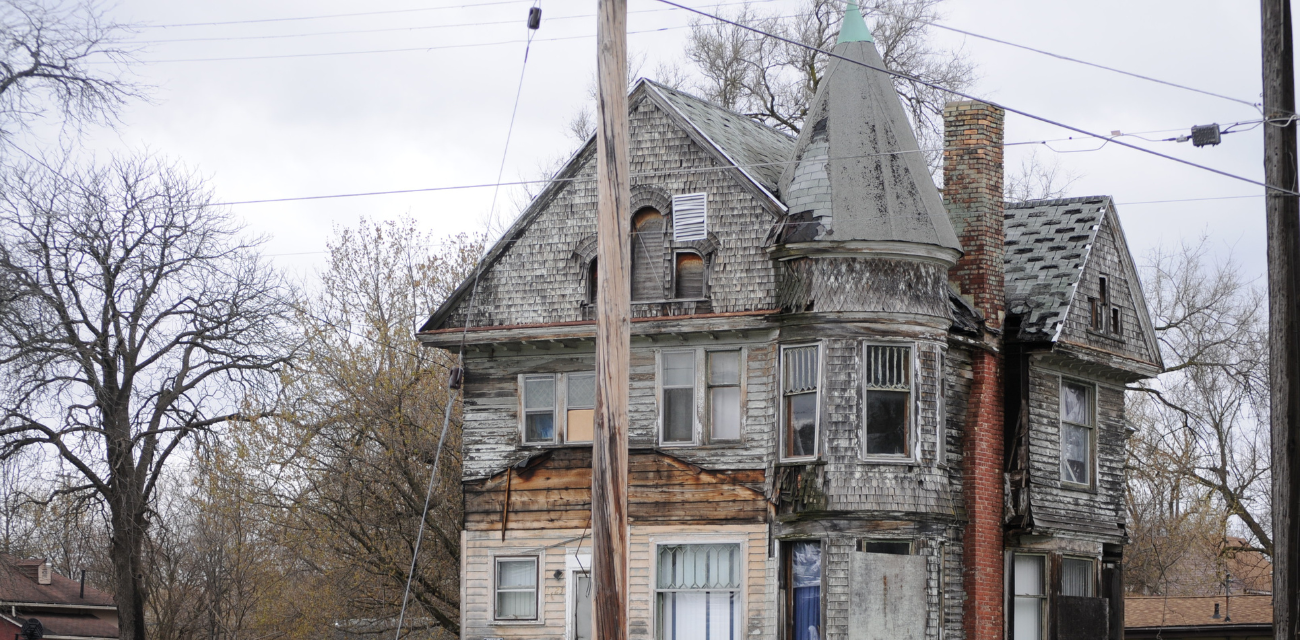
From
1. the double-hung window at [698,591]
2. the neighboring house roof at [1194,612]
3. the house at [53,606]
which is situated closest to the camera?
the double-hung window at [698,591]

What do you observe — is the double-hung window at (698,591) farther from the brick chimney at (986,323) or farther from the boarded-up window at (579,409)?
the brick chimney at (986,323)

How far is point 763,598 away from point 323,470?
1470cm

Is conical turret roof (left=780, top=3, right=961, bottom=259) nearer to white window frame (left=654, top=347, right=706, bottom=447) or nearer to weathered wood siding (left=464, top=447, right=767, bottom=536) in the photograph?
white window frame (left=654, top=347, right=706, bottom=447)

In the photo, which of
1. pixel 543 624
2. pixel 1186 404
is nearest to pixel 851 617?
pixel 543 624

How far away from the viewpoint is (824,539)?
2367cm

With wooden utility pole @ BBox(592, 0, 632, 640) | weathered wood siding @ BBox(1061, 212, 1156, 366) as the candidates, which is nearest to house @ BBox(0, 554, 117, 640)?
weathered wood siding @ BBox(1061, 212, 1156, 366)

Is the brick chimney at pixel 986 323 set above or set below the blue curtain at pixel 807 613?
above

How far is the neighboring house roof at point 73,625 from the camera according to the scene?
56.4 metres

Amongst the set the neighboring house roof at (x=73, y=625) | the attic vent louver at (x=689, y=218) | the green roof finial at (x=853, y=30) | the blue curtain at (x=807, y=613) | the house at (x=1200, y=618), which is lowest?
the neighboring house roof at (x=73, y=625)

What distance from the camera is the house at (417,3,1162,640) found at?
23.9 metres

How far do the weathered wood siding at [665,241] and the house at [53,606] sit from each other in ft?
113

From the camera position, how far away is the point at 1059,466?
26797 mm

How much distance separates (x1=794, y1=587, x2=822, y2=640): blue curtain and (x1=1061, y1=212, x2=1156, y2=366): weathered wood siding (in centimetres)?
644

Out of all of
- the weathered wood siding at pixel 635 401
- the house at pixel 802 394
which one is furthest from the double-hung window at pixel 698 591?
the weathered wood siding at pixel 635 401
